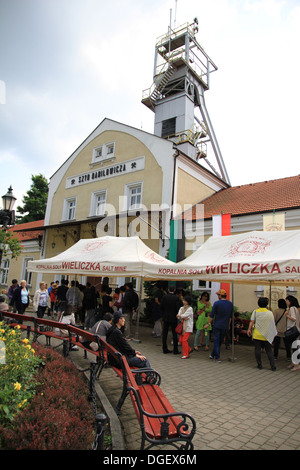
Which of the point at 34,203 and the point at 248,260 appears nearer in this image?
the point at 248,260

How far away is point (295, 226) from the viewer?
39.1ft

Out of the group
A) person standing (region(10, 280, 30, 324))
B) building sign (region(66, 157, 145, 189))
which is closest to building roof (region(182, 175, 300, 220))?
building sign (region(66, 157, 145, 189))

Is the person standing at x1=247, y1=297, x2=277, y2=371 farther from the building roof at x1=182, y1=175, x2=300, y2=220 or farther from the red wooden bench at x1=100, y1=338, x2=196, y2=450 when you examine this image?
the building roof at x1=182, y1=175, x2=300, y2=220

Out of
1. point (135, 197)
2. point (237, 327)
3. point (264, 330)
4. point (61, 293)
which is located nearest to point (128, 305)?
point (237, 327)

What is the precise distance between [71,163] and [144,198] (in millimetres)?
7912

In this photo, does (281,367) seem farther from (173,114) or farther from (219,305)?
(173,114)

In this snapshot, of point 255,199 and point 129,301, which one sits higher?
point 255,199

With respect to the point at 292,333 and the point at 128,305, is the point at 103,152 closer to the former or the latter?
the point at 128,305

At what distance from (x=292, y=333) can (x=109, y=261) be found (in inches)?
216

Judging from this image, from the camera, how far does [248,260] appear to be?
7496mm

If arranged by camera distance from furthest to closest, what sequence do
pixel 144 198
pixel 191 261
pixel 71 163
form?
pixel 71 163
pixel 144 198
pixel 191 261

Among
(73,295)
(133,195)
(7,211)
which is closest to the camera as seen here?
(7,211)
